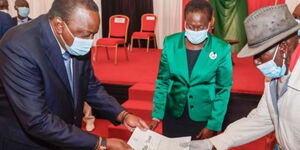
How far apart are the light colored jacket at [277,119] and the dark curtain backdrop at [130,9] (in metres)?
6.43

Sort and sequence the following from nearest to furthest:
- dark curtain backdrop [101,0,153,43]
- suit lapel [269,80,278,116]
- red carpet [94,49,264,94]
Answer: suit lapel [269,80,278,116] < red carpet [94,49,264,94] < dark curtain backdrop [101,0,153,43]

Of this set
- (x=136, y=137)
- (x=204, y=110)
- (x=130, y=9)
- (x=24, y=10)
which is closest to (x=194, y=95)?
(x=204, y=110)

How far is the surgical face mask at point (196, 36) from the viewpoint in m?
2.04

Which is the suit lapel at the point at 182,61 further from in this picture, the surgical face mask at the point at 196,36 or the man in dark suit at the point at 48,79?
the man in dark suit at the point at 48,79

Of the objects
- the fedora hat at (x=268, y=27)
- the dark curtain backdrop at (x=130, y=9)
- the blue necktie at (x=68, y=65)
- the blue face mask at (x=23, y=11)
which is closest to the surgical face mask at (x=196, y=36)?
the fedora hat at (x=268, y=27)

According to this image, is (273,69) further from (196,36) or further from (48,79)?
(48,79)

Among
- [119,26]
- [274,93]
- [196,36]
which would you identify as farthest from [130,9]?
[274,93]

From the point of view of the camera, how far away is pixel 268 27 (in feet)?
4.41

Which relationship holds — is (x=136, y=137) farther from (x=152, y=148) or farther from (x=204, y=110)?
(x=204, y=110)

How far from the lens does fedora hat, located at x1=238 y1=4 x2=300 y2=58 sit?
133 centimetres

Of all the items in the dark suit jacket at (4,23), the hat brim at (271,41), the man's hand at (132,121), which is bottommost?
the man's hand at (132,121)

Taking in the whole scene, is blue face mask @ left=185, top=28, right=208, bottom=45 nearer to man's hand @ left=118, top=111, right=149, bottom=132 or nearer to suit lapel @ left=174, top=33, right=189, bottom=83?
suit lapel @ left=174, top=33, right=189, bottom=83

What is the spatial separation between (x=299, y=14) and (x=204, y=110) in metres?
1.41

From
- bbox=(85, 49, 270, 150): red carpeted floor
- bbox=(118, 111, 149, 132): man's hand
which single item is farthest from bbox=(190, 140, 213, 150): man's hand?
bbox=(85, 49, 270, 150): red carpeted floor
